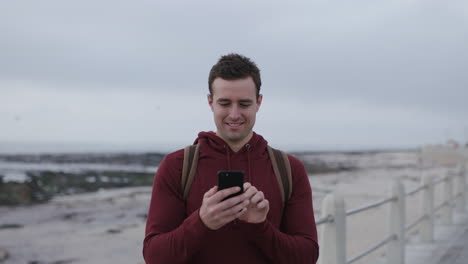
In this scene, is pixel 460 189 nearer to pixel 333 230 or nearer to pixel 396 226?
pixel 396 226

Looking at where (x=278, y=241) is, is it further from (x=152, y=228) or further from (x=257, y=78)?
(x=257, y=78)

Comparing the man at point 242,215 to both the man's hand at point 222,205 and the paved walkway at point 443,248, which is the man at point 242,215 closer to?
the man's hand at point 222,205

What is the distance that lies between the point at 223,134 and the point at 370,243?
982 cm

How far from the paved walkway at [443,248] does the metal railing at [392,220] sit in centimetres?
24

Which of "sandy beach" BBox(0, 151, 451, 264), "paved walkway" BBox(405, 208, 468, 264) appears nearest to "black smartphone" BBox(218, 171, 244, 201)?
"sandy beach" BBox(0, 151, 451, 264)

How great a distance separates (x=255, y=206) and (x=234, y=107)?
17.0 inches

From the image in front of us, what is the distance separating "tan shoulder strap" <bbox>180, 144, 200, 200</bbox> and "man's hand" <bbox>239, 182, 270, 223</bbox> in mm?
290

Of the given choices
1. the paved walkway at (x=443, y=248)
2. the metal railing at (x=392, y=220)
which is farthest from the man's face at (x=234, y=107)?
the paved walkway at (x=443, y=248)

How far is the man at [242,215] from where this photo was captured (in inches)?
67.5

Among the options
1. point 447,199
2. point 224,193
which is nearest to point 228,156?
point 224,193

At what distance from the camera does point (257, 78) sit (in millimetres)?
1859

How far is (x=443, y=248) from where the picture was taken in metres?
7.32

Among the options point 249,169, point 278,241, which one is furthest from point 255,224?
point 249,169

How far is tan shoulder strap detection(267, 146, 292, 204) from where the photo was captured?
6.14 feet
